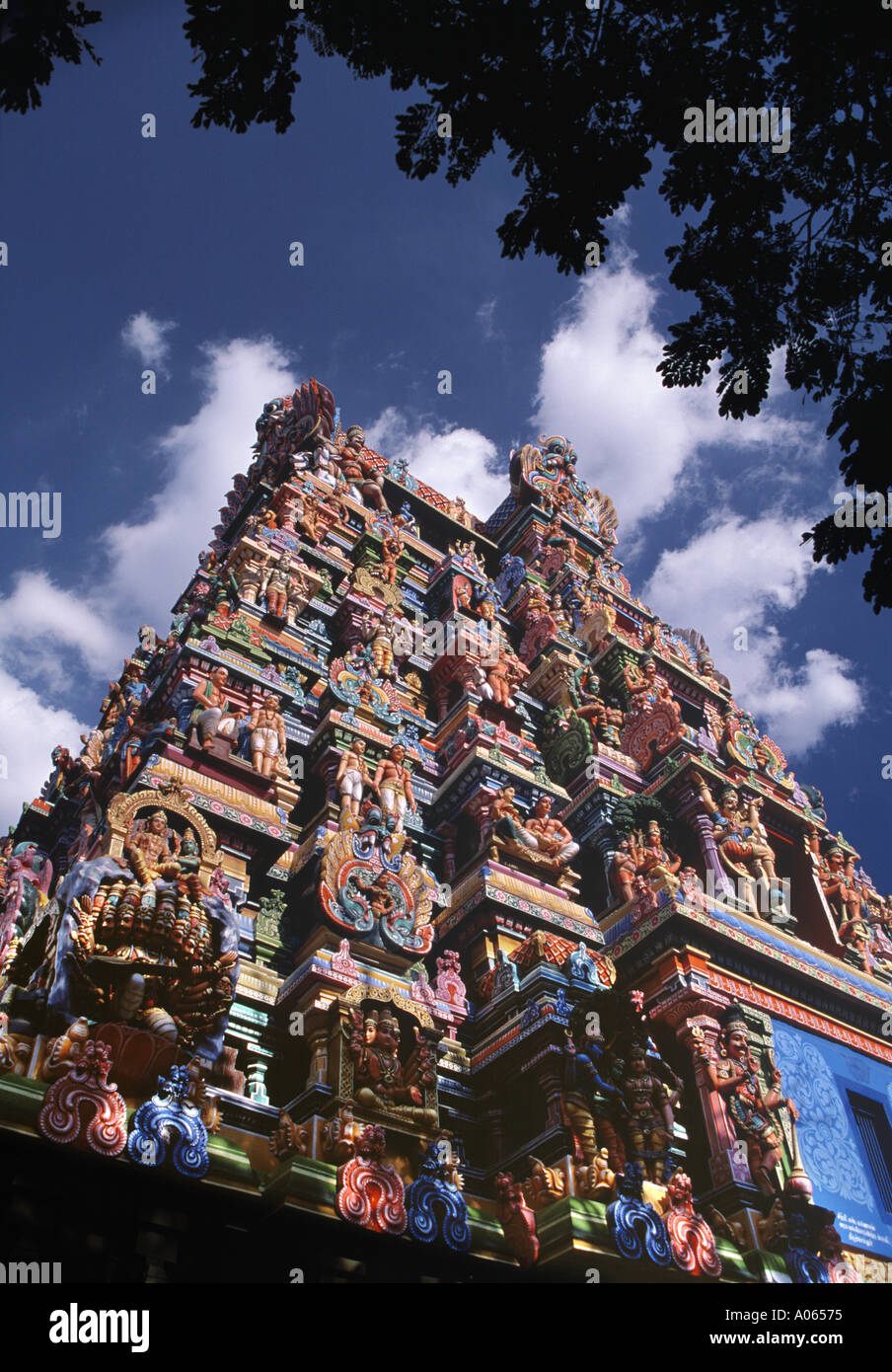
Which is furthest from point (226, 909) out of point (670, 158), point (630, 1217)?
point (670, 158)

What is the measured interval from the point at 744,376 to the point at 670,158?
4.86 ft

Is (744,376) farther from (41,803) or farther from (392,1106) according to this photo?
(41,803)

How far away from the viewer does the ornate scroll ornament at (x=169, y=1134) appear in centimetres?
781

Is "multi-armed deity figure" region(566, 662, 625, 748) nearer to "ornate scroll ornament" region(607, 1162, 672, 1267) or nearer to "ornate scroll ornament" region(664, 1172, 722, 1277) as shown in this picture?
"ornate scroll ornament" region(664, 1172, 722, 1277)

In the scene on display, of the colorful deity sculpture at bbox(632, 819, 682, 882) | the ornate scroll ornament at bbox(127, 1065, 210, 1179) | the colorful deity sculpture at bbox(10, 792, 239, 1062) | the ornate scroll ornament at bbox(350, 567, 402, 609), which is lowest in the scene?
the ornate scroll ornament at bbox(127, 1065, 210, 1179)

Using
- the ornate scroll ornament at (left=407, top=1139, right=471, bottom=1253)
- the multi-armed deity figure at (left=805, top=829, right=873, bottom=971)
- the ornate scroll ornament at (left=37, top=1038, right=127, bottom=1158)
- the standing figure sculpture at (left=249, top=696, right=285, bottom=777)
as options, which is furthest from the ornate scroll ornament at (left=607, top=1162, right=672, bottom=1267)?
the multi-armed deity figure at (left=805, top=829, right=873, bottom=971)

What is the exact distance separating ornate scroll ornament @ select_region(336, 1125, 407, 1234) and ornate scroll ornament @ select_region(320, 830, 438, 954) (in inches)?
142

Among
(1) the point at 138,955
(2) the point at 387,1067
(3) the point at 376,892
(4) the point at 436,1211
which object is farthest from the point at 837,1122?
(1) the point at 138,955

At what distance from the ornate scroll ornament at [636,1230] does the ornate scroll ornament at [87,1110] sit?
467 centimetres

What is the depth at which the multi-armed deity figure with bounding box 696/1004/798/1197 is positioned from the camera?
12.6 meters

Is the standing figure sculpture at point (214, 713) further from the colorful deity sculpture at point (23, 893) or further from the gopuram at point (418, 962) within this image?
the colorful deity sculpture at point (23, 893)

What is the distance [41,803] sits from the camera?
63.2ft

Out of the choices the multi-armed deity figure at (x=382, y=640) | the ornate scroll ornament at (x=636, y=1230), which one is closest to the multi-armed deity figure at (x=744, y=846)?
the multi-armed deity figure at (x=382, y=640)
